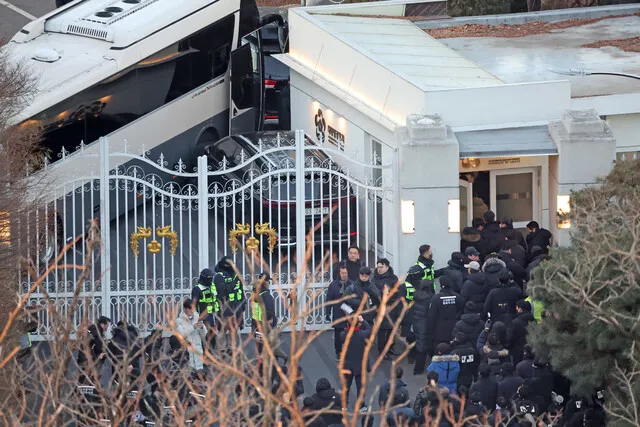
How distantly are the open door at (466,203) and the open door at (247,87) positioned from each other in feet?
19.6

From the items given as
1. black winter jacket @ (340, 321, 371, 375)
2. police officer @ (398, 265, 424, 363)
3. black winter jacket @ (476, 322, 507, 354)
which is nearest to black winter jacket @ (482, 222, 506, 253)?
police officer @ (398, 265, 424, 363)

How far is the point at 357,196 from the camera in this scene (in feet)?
62.2

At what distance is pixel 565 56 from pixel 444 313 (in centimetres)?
847

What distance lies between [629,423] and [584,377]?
1.09m

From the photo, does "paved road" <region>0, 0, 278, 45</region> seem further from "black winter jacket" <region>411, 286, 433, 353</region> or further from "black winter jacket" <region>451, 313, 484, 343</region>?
"black winter jacket" <region>451, 313, 484, 343</region>

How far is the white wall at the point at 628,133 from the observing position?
20625 millimetres

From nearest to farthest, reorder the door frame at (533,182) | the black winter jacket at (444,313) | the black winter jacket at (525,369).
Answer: the black winter jacket at (525,369) < the black winter jacket at (444,313) < the door frame at (533,182)

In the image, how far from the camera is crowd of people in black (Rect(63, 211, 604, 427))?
14.2 meters

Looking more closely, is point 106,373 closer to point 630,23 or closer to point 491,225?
point 491,225

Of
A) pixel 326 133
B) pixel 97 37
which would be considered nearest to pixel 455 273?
pixel 326 133

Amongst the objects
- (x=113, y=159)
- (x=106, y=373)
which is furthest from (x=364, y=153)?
(x=106, y=373)

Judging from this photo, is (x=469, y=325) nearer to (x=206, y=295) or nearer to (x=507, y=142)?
(x=206, y=295)

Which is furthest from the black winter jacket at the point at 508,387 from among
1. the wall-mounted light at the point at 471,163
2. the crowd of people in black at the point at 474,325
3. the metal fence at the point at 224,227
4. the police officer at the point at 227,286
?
the wall-mounted light at the point at 471,163

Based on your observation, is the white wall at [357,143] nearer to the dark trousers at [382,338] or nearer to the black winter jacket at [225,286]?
the dark trousers at [382,338]
